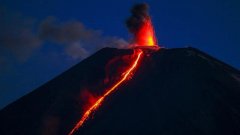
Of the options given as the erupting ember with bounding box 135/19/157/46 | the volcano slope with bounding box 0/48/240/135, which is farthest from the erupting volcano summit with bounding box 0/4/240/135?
the erupting ember with bounding box 135/19/157/46

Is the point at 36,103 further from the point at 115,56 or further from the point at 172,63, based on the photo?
the point at 172,63

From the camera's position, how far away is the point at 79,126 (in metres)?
42.8

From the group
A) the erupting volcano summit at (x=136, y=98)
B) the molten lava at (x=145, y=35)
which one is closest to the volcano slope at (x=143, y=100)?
the erupting volcano summit at (x=136, y=98)

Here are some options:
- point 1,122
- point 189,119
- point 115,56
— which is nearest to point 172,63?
point 115,56

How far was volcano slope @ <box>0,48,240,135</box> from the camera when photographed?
3941cm

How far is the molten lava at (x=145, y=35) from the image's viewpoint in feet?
201

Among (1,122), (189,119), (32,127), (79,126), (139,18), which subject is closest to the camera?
(189,119)

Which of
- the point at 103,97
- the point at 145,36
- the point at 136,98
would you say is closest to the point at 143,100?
the point at 136,98

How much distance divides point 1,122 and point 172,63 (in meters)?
18.0

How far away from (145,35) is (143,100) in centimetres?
1863

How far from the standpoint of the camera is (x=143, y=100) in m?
44.5

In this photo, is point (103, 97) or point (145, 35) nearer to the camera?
point (103, 97)

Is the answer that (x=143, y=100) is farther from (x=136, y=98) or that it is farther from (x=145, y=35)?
(x=145, y=35)

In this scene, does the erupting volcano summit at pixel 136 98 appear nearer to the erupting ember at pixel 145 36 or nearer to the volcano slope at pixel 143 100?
the volcano slope at pixel 143 100
